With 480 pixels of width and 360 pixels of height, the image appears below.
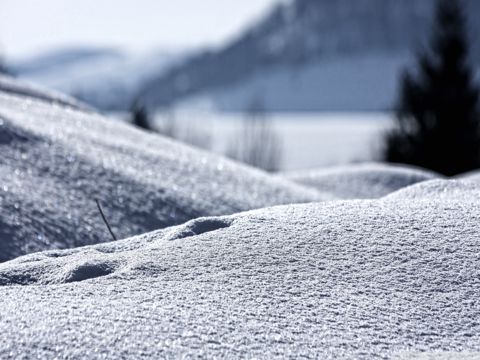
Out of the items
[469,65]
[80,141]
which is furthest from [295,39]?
[80,141]

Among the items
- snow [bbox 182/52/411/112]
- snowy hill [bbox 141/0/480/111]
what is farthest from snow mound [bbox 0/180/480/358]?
snowy hill [bbox 141/0/480/111]

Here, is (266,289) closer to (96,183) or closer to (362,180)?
(96,183)

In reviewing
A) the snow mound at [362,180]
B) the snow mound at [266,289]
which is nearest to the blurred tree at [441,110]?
the snow mound at [362,180]

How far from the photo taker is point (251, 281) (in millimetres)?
1515

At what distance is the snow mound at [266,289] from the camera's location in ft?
4.17

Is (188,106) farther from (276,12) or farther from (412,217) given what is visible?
(412,217)

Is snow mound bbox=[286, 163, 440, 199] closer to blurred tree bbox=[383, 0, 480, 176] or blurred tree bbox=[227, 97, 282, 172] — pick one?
blurred tree bbox=[227, 97, 282, 172]

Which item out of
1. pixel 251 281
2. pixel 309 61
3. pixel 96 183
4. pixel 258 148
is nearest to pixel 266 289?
pixel 251 281

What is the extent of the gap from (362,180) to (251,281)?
2195mm

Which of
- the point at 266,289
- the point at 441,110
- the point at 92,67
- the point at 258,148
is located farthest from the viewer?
the point at 92,67

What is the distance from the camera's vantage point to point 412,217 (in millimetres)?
1791

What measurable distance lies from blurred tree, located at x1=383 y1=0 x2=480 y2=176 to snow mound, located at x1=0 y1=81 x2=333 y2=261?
317 inches

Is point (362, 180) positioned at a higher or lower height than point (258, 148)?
higher

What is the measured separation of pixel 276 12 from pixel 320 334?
306 feet
